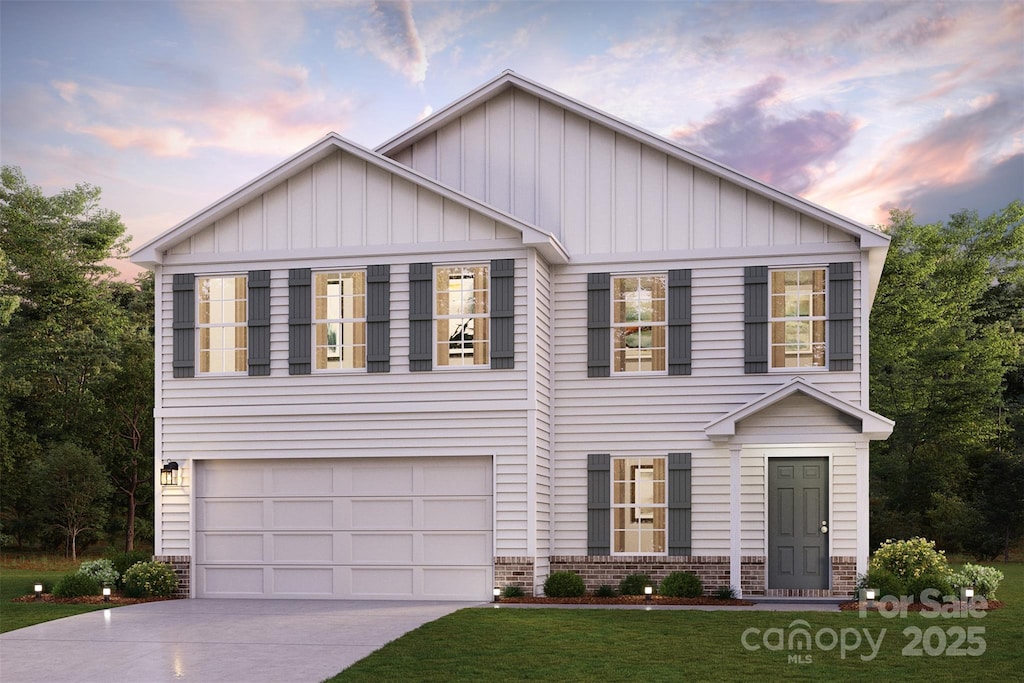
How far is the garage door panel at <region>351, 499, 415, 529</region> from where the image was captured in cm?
1762

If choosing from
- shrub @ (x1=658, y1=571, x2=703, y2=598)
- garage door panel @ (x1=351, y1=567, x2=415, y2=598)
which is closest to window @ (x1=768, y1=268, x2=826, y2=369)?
shrub @ (x1=658, y1=571, x2=703, y2=598)

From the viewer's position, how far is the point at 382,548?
1762 cm

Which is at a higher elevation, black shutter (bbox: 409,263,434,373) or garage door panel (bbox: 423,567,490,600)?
black shutter (bbox: 409,263,434,373)

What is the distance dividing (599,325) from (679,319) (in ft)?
4.15

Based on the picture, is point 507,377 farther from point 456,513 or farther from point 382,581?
point 382,581

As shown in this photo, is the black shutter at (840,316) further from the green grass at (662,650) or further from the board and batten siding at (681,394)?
the green grass at (662,650)

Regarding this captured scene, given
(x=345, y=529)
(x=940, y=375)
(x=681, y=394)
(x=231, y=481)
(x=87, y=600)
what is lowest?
(x=87, y=600)

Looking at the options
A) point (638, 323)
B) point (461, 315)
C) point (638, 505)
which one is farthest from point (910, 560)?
point (461, 315)

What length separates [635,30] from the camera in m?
24.6

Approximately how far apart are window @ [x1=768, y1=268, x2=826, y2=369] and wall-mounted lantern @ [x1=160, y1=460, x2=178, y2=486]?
9561 mm

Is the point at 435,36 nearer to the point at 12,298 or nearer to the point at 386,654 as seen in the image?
the point at 12,298

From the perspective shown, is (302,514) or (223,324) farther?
(223,324)

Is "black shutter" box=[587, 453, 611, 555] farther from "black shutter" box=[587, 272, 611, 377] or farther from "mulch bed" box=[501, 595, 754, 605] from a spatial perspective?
"black shutter" box=[587, 272, 611, 377]

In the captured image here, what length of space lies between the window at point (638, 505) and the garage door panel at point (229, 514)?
5.61 meters
